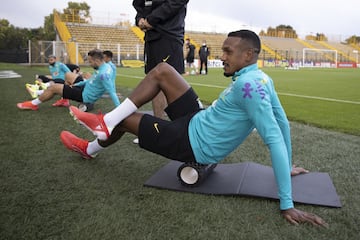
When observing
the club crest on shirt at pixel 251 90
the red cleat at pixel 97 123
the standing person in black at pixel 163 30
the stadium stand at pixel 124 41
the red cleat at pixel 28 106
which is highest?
the stadium stand at pixel 124 41

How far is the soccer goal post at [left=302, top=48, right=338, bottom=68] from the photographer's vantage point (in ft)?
129

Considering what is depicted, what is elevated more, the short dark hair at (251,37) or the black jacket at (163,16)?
the black jacket at (163,16)

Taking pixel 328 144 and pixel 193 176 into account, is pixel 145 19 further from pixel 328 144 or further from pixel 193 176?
pixel 328 144

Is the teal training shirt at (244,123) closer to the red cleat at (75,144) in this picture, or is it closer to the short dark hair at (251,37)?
the short dark hair at (251,37)

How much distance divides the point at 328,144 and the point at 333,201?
5.34 ft

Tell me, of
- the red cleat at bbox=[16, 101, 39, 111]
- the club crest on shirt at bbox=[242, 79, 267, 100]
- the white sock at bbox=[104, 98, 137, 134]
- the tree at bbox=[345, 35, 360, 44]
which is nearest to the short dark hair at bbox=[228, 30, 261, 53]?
the club crest on shirt at bbox=[242, 79, 267, 100]

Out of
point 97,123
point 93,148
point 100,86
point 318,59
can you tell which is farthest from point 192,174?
point 318,59

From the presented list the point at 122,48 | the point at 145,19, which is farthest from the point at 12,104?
the point at 122,48

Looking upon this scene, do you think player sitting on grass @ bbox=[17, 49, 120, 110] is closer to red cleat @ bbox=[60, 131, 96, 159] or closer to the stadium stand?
red cleat @ bbox=[60, 131, 96, 159]

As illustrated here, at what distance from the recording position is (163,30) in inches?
148

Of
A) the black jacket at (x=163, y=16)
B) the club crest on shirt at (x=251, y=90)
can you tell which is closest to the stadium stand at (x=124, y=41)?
the black jacket at (x=163, y=16)

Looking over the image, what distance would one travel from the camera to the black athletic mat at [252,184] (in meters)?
2.40

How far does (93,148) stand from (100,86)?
268 centimetres

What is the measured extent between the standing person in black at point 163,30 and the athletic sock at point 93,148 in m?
1.26
